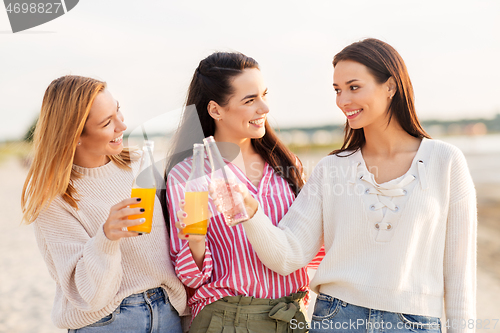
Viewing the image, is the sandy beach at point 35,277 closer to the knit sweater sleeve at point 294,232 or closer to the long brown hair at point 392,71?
the knit sweater sleeve at point 294,232

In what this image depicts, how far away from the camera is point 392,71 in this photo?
8.13ft

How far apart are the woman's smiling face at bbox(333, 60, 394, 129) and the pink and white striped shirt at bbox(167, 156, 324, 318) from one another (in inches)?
26.5

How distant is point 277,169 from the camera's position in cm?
295

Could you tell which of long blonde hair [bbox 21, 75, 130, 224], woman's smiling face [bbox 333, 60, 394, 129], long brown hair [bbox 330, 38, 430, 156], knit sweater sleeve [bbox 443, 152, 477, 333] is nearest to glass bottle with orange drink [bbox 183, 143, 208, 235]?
long blonde hair [bbox 21, 75, 130, 224]

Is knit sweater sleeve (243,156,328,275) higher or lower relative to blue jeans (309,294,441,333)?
higher

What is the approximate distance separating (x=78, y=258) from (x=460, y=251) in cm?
197

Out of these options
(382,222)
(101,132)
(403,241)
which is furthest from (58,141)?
(403,241)

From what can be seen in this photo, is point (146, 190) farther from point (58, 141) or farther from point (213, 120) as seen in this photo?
point (213, 120)

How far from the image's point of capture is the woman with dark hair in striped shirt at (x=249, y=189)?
247cm

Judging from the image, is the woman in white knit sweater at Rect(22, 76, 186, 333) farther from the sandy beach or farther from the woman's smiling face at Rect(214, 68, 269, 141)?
the sandy beach

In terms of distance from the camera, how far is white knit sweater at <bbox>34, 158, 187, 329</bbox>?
7.16 feet

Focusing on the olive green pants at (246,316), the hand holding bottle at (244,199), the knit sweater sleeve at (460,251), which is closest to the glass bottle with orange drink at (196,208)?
the hand holding bottle at (244,199)

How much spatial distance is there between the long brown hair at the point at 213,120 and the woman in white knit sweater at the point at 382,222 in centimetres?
39
